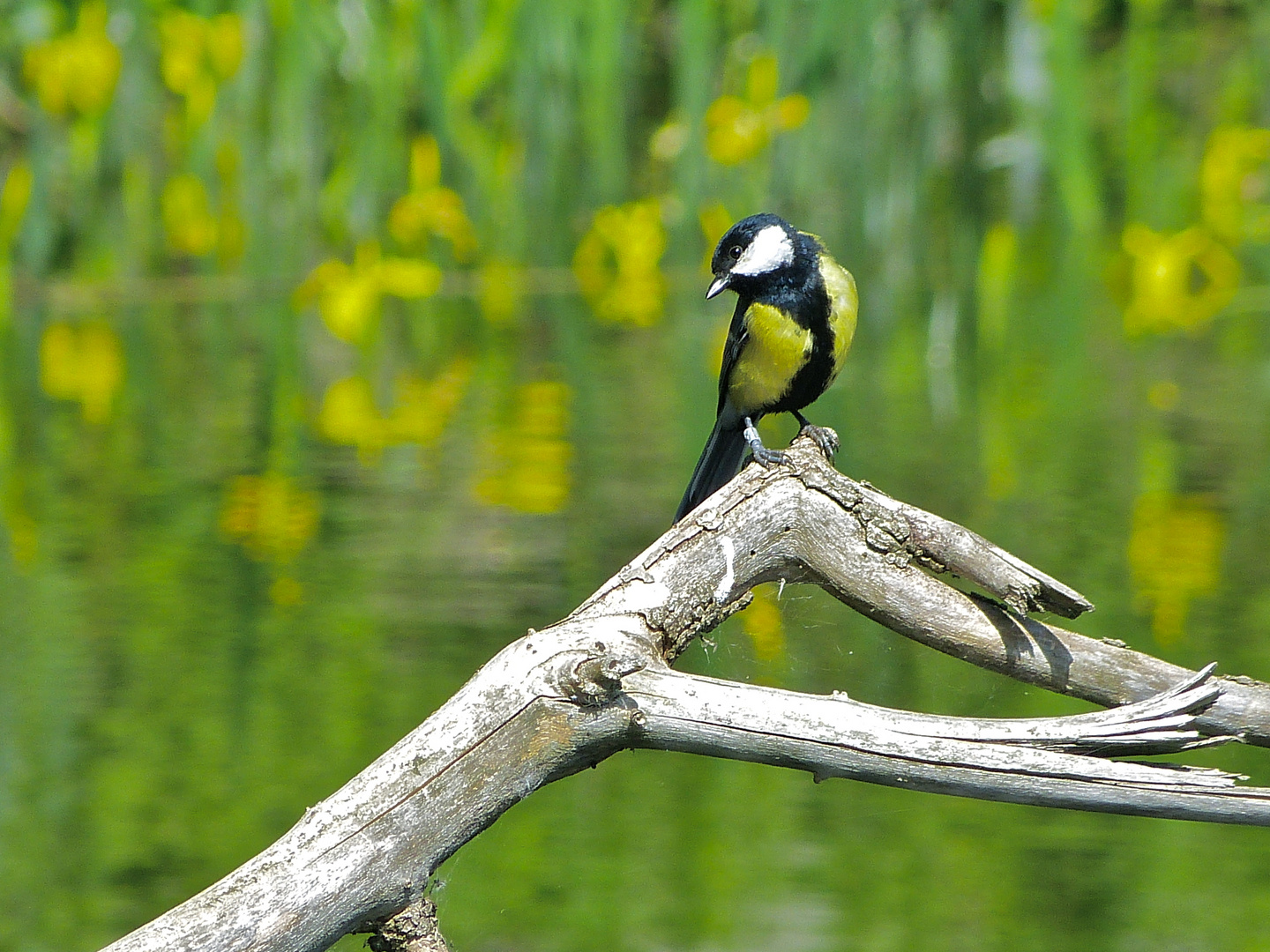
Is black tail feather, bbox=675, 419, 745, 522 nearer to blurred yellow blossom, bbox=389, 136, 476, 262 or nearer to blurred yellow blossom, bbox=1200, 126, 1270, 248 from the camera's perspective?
blurred yellow blossom, bbox=1200, 126, 1270, 248

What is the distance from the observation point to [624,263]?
24.7 feet

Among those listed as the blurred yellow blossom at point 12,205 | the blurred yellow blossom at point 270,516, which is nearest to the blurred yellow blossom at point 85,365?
the blurred yellow blossom at point 12,205

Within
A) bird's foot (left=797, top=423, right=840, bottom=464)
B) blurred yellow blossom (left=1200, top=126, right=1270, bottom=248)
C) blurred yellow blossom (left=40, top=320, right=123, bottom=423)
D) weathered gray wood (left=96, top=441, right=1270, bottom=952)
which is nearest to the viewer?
weathered gray wood (left=96, top=441, right=1270, bottom=952)

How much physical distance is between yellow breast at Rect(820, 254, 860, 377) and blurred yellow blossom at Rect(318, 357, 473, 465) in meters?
2.76

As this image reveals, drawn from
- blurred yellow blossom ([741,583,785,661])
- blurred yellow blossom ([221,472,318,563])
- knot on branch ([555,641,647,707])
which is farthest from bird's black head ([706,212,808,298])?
blurred yellow blossom ([221,472,318,563])

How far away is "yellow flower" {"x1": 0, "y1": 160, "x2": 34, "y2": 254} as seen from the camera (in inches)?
287

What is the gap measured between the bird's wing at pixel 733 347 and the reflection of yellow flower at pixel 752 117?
3460mm

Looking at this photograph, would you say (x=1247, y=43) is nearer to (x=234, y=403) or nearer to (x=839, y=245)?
(x=839, y=245)

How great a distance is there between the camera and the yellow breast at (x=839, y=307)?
2.65 m

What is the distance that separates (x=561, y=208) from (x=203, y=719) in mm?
4957

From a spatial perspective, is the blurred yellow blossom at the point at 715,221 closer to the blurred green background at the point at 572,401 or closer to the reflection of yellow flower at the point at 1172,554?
the blurred green background at the point at 572,401

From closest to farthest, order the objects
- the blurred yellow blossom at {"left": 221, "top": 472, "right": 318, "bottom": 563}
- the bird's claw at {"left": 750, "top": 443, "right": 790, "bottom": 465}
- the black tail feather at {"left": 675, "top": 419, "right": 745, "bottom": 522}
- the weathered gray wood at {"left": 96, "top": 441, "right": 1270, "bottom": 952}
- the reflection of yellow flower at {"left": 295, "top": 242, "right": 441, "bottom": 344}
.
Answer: the weathered gray wood at {"left": 96, "top": 441, "right": 1270, "bottom": 952} < the bird's claw at {"left": 750, "top": 443, "right": 790, "bottom": 465} < the black tail feather at {"left": 675, "top": 419, "right": 745, "bottom": 522} < the blurred yellow blossom at {"left": 221, "top": 472, "right": 318, "bottom": 563} < the reflection of yellow flower at {"left": 295, "top": 242, "right": 441, "bottom": 344}

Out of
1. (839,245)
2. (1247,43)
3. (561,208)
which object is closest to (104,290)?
(561,208)

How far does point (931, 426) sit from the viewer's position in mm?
5430
